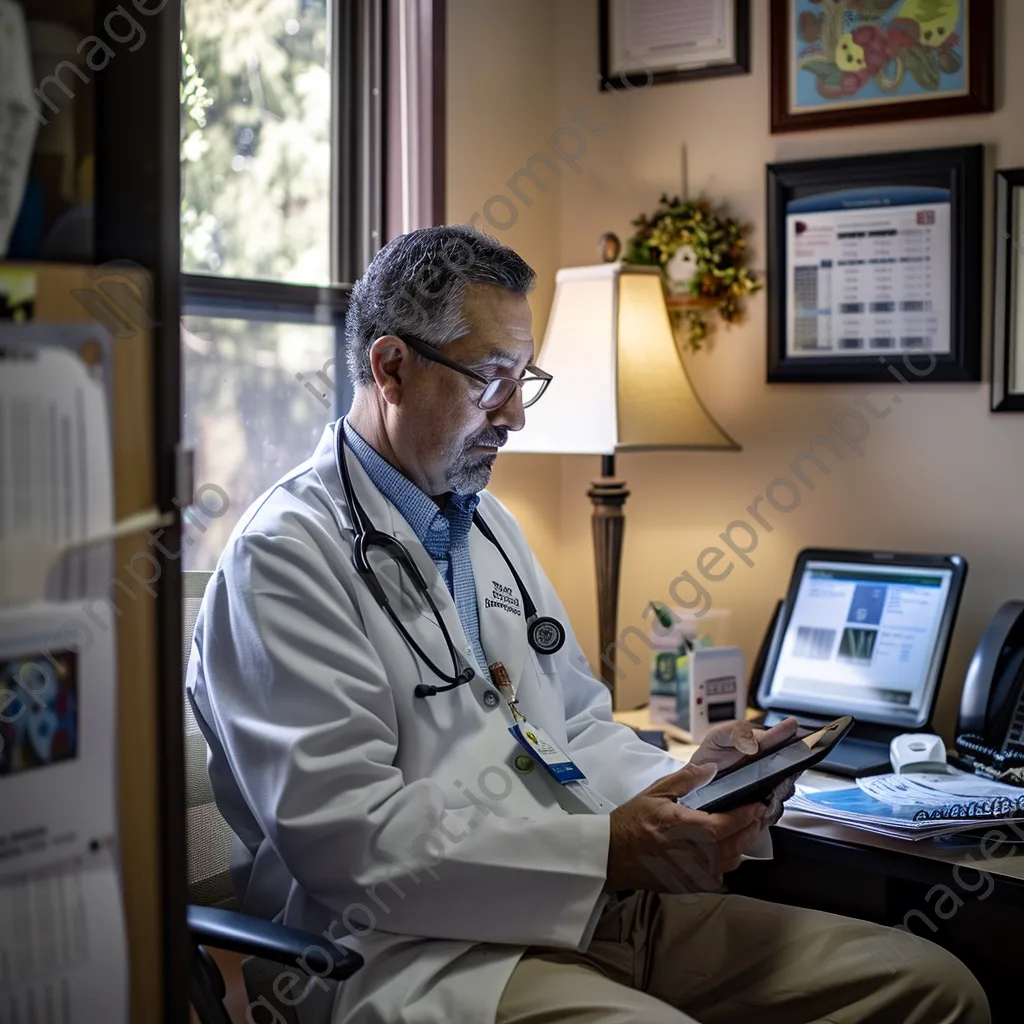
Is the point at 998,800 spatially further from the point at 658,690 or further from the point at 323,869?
the point at 323,869

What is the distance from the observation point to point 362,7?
2.20 metres

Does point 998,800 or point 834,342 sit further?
point 834,342

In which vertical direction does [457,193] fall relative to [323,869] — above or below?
above

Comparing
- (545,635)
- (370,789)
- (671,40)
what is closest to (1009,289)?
(671,40)

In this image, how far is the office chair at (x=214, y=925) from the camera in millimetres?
1181

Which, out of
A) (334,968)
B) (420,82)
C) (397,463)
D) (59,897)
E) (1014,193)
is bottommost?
(334,968)

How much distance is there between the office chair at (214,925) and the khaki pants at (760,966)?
280mm

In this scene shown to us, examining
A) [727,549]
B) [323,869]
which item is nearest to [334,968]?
[323,869]

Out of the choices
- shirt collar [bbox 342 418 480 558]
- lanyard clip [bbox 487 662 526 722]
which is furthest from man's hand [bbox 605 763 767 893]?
shirt collar [bbox 342 418 480 558]

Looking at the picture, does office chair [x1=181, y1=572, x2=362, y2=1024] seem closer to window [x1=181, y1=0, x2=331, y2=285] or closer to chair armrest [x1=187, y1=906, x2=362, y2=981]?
chair armrest [x1=187, y1=906, x2=362, y2=981]

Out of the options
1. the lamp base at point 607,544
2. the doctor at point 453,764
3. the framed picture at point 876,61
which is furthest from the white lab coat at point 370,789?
the framed picture at point 876,61

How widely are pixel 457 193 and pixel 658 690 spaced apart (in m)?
1.08

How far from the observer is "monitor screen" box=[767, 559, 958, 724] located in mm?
2018

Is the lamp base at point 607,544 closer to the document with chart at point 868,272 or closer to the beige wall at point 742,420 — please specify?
the beige wall at point 742,420
